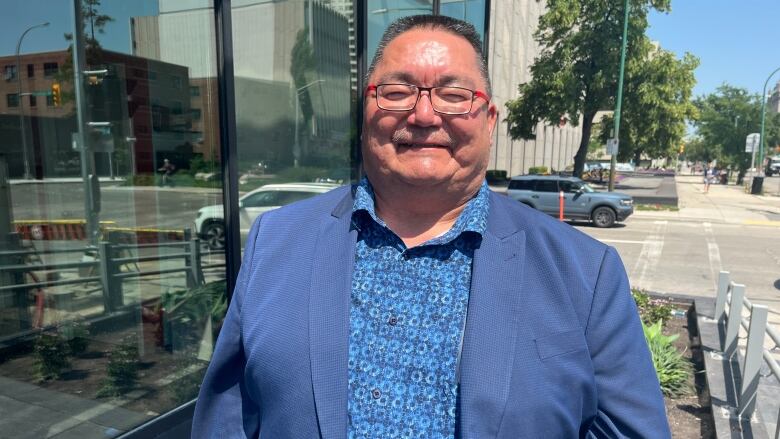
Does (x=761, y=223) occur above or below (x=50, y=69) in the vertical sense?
Answer: below

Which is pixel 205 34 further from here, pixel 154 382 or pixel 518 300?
pixel 518 300

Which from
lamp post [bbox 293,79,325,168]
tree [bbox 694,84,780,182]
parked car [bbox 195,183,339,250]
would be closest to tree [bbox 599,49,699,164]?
tree [bbox 694,84,780,182]

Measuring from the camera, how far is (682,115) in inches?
960

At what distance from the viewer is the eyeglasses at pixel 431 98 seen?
1540mm

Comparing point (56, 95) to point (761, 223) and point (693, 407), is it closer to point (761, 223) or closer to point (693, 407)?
point (693, 407)

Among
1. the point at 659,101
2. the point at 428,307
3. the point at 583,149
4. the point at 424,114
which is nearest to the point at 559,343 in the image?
the point at 428,307

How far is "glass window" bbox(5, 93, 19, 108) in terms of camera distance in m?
3.17

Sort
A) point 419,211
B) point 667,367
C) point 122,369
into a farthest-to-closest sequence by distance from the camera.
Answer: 1. point 667,367
2. point 122,369
3. point 419,211

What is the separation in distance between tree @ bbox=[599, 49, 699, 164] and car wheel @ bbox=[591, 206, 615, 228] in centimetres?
956

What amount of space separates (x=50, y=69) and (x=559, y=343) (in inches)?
134

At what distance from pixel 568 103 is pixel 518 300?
25.1 meters

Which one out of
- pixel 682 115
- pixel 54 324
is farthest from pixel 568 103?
pixel 54 324

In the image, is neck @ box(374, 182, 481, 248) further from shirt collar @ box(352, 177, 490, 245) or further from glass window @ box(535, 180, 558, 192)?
glass window @ box(535, 180, 558, 192)

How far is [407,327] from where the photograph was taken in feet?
4.89
